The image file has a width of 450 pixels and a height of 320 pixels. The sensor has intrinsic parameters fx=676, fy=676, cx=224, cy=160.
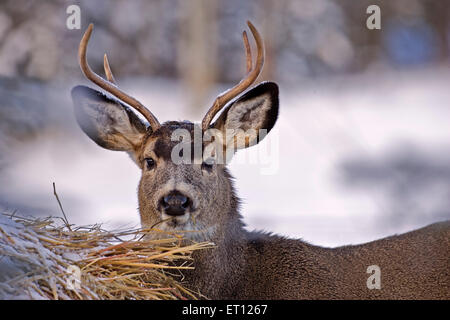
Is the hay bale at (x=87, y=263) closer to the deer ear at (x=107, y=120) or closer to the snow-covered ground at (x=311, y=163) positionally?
the deer ear at (x=107, y=120)

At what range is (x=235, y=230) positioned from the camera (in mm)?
4461

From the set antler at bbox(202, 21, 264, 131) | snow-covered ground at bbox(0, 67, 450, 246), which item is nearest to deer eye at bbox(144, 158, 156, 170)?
antler at bbox(202, 21, 264, 131)

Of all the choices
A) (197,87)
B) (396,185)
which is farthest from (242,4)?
(396,185)

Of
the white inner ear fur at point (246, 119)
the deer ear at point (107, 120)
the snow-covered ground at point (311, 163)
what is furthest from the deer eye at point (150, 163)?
the snow-covered ground at point (311, 163)

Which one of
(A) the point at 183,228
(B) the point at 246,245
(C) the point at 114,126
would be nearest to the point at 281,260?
(B) the point at 246,245

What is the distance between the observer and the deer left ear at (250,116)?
4.52 m

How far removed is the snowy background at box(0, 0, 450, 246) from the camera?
24.2ft

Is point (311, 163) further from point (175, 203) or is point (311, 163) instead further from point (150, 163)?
point (175, 203)

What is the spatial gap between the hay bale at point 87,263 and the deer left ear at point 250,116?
86cm

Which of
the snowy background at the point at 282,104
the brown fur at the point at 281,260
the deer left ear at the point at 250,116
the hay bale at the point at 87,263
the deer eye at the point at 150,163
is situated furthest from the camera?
the snowy background at the point at 282,104

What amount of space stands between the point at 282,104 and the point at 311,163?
1.82 metres

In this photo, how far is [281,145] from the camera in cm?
949

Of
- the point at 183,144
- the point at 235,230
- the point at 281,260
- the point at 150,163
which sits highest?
the point at 183,144

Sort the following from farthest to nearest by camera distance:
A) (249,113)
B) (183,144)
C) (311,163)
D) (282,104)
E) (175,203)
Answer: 1. (282,104)
2. (311,163)
3. (249,113)
4. (183,144)
5. (175,203)
